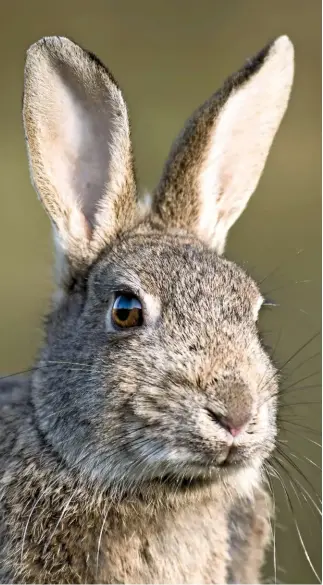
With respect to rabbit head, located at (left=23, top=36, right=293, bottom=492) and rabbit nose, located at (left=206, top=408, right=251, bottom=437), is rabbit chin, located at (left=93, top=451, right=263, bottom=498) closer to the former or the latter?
rabbit head, located at (left=23, top=36, right=293, bottom=492)

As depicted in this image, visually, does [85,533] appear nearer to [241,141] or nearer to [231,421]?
[231,421]

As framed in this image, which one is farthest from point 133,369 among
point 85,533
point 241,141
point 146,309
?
point 241,141

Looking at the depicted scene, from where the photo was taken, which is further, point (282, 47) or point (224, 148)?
point (224, 148)

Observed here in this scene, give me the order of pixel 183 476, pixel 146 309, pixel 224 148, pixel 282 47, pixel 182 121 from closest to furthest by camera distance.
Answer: pixel 183 476
pixel 146 309
pixel 282 47
pixel 224 148
pixel 182 121

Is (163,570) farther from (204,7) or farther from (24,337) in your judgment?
(204,7)

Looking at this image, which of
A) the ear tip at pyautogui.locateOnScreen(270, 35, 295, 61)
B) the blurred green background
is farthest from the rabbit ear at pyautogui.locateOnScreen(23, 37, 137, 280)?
the blurred green background

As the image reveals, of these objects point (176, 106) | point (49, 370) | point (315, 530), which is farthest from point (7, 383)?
point (176, 106)
